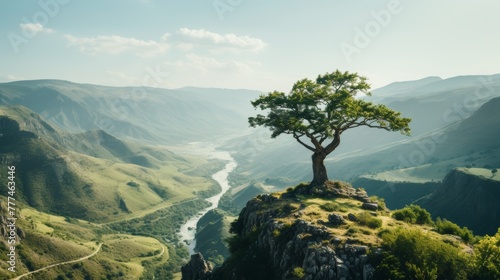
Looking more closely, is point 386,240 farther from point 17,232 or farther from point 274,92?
point 17,232

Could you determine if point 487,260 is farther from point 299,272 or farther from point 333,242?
point 299,272

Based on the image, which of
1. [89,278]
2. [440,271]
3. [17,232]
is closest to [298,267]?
[440,271]

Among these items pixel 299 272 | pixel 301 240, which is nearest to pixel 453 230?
pixel 301 240

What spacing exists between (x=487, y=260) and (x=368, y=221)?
13.2 m

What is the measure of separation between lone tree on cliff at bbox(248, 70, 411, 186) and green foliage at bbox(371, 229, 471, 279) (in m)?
22.7

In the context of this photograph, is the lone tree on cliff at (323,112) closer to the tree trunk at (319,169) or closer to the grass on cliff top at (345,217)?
the tree trunk at (319,169)

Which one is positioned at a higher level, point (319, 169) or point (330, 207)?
point (319, 169)

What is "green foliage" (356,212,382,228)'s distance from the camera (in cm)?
4281

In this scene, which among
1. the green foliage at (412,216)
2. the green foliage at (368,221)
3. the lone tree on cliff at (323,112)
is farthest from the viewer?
the lone tree on cliff at (323,112)

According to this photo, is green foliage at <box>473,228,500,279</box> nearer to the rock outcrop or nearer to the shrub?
the shrub

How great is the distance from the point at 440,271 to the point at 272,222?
20.2 metres

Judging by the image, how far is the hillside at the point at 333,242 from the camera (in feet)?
108

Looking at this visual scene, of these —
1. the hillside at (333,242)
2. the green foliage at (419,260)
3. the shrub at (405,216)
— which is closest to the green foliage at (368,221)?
the hillside at (333,242)

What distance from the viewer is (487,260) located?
3228 cm
